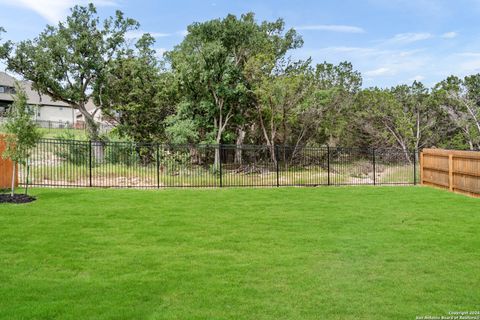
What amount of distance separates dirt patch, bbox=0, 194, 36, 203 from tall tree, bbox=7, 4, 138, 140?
16.7 meters

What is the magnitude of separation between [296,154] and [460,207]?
17.0m

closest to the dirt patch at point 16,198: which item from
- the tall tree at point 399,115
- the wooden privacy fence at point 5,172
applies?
the wooden privacy fence at point 5,172

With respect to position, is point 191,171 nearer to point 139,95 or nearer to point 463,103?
point 139,95

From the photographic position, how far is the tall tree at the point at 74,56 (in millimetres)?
27344

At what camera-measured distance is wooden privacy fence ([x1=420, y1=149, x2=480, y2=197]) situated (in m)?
14.5

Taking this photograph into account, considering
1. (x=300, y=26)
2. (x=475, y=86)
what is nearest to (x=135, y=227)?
(x=300, y=26)

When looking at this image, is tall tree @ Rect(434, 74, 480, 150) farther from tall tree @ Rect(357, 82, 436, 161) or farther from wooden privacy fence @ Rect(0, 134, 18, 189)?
wooden privacy fence @ Rect(0, 134, 18, 189)

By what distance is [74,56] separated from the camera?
92.5 feet

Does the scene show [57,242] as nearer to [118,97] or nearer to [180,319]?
[180,319]

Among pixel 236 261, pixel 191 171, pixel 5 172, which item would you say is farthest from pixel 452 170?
pixel 5 172

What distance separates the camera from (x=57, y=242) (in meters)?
7.67

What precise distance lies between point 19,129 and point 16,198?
1965 mm

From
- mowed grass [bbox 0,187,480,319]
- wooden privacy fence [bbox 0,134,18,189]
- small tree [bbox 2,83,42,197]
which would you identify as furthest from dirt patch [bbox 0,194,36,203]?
wooden privacy fence [bbox 0,134,18,189]

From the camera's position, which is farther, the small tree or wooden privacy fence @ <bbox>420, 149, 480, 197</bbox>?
wooden privacy fence @ <bbox>420, 149, 480, 197</bbox>
